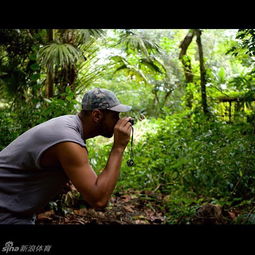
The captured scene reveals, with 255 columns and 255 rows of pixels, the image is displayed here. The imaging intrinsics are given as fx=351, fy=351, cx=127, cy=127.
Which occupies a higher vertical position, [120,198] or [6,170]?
[6,170]

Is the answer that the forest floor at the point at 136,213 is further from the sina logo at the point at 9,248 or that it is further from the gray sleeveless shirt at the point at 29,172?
the sina logo at the point at 9,248

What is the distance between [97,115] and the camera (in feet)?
6.14

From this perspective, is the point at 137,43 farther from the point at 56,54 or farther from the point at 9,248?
the point at 9,248

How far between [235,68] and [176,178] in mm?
8997

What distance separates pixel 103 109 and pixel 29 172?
496 millimetres

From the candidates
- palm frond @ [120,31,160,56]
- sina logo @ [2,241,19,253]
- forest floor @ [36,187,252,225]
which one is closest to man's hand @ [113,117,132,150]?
sina logo @ [2,241,19,253]

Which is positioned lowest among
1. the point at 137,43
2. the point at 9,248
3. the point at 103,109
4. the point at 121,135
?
the point at 9,248

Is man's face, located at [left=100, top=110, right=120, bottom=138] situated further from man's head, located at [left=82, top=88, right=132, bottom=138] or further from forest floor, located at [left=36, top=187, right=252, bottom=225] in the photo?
forest floor, located at [left=36, top=187, right=252, bottom=225]

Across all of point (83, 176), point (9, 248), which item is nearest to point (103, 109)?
point (83, 176)

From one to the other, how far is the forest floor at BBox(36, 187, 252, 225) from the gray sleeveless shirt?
1.49 meters
